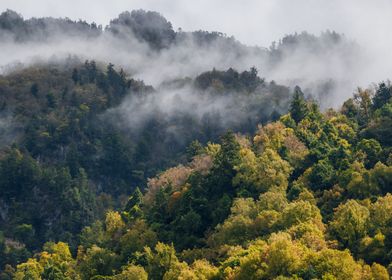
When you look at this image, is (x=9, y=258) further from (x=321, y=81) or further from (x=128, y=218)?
(x=321, y=81)

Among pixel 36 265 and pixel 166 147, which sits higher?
pixel 166 147

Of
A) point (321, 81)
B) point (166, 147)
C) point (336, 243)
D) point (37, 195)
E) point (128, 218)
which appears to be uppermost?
point (321, 81)

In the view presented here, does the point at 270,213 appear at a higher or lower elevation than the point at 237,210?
Answer: lower

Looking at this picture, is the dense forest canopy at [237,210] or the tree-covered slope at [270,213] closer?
the tree-covered slope at [270,213]

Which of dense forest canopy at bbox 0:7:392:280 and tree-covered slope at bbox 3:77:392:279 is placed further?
dense forest canopy at bbox 0:7:392:280

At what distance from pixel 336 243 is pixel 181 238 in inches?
1004

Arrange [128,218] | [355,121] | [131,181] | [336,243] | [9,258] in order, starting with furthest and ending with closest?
[131,181] < [9,258] < [355,121] < [128,218] < [336,243]

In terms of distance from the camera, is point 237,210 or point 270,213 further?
point 237,210

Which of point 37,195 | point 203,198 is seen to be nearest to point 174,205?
point 203,198

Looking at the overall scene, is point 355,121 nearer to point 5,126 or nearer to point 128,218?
point 128,218

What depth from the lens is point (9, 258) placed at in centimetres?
13575

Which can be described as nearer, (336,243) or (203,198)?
(336,243)

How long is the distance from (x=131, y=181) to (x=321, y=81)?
54766mm

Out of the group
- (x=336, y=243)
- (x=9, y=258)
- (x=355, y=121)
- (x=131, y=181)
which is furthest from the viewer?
(x=131, y=181)
